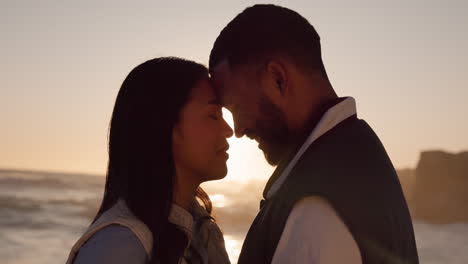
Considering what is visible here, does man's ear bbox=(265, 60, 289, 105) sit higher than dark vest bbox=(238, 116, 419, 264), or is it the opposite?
man's ear bbox=(265, 60, 289, 105)

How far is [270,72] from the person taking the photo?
2.67 metres

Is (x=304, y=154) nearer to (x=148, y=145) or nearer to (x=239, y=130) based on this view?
(x=239, y=130)

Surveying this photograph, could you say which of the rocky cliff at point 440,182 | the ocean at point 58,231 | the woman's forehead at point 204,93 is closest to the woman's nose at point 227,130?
the woman's forehead at point 204,93

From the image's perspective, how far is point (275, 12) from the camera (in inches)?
111

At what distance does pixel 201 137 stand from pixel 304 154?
3.31 ft

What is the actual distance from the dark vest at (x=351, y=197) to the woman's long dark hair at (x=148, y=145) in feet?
2.50

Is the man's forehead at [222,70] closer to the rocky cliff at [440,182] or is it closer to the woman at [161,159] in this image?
the woman at [161,159]

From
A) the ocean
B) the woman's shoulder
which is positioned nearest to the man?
the woman's shoulder

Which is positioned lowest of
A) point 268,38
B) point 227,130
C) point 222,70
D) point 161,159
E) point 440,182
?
point 440,182

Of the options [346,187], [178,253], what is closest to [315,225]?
[346,187]

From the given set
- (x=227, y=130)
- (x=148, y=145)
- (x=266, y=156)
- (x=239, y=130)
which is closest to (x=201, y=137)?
(x=227, y=130)

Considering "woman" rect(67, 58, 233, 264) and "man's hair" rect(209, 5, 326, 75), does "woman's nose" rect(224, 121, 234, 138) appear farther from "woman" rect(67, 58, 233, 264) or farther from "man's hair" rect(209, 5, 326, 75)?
"man's hair" rect(209, 5, 326, 75)

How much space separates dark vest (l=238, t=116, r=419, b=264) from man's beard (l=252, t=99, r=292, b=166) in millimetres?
294

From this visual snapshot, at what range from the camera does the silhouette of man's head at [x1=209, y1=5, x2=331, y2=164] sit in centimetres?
263
